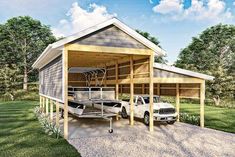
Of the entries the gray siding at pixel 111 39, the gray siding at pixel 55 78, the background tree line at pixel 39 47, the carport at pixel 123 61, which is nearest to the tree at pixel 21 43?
the background tree line at pixel 39 47

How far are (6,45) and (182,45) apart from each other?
34.0 m

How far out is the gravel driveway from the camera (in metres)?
7.83

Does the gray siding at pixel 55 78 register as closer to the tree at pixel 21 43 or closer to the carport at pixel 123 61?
the carport at pixel 123 61

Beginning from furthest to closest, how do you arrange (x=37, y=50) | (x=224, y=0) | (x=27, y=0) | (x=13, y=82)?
(x=37, y=50) < (x=224, y=0) < (x=13, y=82) < (x=27, y=0)

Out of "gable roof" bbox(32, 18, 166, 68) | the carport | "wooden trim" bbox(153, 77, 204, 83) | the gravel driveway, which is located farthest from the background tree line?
the gravel driveway

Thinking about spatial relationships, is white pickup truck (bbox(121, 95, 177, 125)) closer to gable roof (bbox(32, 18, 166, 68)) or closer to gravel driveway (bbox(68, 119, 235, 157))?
gravel driveway (bbox(68, 119, 235, 157))

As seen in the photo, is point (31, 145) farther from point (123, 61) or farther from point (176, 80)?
point (123, 61)

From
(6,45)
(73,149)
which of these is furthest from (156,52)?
(6,45)

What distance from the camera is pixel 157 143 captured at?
9062 millimetres

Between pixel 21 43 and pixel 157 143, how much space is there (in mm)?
40695

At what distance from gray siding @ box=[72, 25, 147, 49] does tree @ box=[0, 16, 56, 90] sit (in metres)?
35.3

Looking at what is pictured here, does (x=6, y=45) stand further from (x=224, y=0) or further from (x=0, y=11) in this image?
(x=224, y=0)

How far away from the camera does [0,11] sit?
43125mm

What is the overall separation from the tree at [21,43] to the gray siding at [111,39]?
116ft
